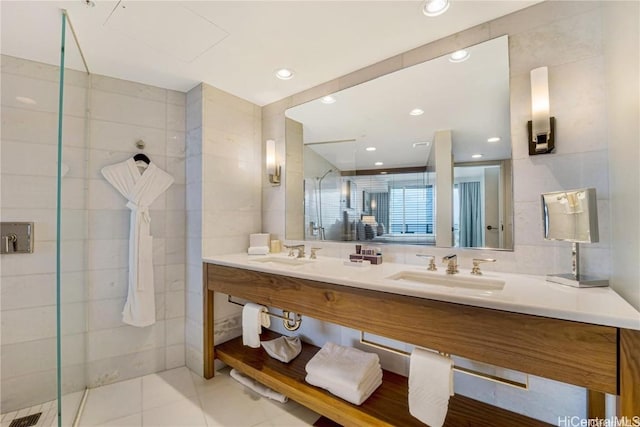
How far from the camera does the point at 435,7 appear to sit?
133cm

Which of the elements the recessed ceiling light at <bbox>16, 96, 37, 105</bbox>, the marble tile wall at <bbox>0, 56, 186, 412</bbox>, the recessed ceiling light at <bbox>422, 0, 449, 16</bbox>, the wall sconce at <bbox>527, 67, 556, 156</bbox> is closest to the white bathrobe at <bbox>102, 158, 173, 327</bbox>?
the marble tile wall at <bbox>0, 56, 186, 412</bbox>

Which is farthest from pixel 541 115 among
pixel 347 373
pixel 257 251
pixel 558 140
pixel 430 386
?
pixel 257 251

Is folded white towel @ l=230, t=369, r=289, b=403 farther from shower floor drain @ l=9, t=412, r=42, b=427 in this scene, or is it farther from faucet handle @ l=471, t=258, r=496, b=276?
faucet handle @ l=471, t=258, r=496, b=276

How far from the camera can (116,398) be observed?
5.77ft

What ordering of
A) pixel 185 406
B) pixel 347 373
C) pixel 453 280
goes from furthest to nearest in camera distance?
pixel 185 406, pixel 347 373, pixel 453 280

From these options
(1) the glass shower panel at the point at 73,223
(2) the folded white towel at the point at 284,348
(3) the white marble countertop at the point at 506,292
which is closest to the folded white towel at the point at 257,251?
(3) the white marble countertop at the point at 506,292

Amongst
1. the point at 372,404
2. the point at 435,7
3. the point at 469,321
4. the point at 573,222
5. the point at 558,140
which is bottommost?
the point at 372,404

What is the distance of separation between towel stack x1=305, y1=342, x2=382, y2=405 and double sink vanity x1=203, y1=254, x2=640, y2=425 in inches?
2.0

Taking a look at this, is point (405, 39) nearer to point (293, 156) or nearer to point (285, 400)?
point (293, 156)

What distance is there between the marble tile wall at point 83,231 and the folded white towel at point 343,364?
1.27m

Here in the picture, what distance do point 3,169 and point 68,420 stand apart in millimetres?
1486

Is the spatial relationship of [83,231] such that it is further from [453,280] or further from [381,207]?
[453,280]

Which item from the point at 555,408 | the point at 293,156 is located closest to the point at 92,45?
the point at 293,156

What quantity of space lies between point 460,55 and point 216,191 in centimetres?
188
